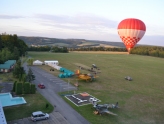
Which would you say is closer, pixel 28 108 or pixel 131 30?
pixel 28 108

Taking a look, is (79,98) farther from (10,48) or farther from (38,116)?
(10,48)

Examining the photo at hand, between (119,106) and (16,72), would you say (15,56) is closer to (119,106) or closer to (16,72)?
(16,72)

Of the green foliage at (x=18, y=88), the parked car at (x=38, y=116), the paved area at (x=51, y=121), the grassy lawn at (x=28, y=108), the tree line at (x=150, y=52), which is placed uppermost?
the tree line at (x=150, y=52)

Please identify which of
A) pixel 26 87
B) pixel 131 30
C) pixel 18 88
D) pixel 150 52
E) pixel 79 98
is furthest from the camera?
pixel 150 52

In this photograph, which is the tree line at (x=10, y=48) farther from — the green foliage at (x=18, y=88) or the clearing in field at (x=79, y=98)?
the clearing in field at (x=79, y=98)

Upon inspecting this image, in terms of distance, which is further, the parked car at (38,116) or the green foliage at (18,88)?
the green foliage at (18,88)

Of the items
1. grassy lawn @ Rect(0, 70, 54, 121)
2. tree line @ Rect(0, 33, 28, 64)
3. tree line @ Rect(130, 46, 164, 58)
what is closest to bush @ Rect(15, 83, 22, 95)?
grassy lawn @ Rect(0, 70, 54, 121)

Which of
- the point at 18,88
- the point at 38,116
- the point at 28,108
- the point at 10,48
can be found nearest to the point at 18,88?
the point at 18,88

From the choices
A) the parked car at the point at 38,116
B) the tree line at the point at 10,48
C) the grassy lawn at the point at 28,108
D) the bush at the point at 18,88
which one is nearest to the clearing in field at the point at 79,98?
the grassy lawn at the point at 28,108
